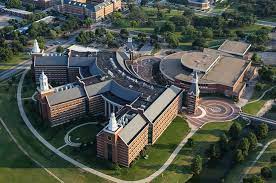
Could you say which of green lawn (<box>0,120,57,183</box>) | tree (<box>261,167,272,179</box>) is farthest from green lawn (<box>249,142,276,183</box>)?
green lawn (<box>0,120,57,183</box>)

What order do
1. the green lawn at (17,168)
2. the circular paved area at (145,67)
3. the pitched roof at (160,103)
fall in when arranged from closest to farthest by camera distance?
the green lawn at (17,168) < the pitched roof at (160,103) < the circular paved area at (145,67)

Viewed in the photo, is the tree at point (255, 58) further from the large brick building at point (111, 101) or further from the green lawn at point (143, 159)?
the green lawn at point (143, 159)

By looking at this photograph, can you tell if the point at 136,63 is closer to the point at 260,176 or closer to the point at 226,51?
the point at 226,51

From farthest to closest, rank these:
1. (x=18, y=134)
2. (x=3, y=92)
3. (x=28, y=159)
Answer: (x=3, y=92)
(x=18, y=134)
(x=28, y=159)

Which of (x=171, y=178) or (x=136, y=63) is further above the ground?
(x=136, y=63)

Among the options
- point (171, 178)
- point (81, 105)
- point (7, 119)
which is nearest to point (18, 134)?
point (7, 119)

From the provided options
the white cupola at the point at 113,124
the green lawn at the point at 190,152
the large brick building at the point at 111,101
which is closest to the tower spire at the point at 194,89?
the large brick building at the point at 111,101
